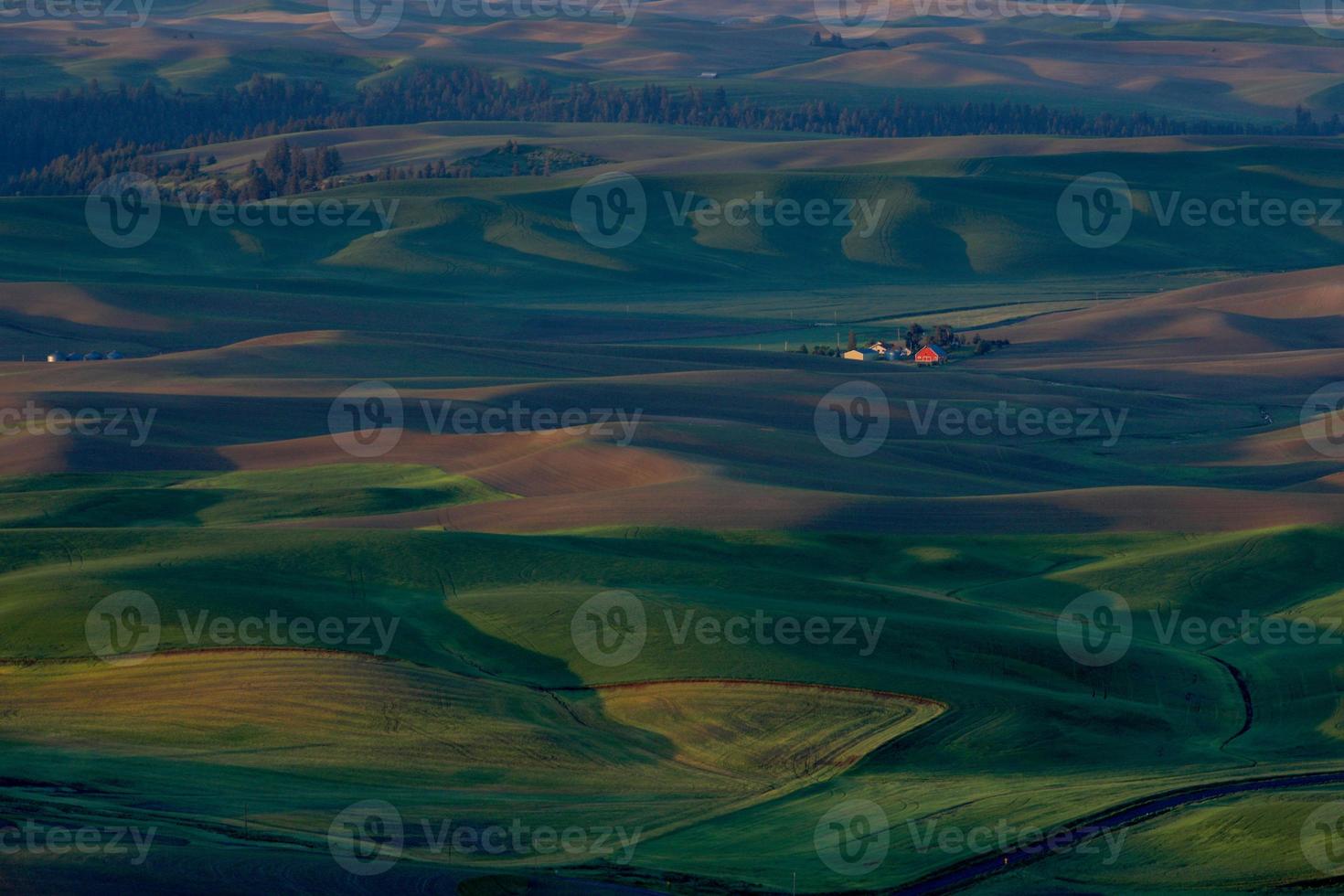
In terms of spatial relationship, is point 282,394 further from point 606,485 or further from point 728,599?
point 728,599

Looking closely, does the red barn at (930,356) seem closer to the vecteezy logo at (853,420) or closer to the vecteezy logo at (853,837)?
the vecteezy logo at (853,420)

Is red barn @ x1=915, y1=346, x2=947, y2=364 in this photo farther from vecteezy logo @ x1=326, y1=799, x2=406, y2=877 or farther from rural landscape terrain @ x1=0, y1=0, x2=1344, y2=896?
vecteezy logo @ x1=326, y1=799, x2=406, y2=877

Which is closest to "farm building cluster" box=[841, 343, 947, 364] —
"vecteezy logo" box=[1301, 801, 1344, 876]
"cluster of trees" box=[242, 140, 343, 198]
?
"vecteezy logo" box=[1301, 801, 1344, 876]

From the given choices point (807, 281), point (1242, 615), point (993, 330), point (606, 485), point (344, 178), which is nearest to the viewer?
point (1242, 615)

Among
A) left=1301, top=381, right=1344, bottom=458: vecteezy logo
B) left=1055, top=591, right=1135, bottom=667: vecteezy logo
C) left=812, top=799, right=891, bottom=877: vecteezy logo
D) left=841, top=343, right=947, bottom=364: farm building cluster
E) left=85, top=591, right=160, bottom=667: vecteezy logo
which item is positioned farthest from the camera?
left=841, top=343, right=947, bottom=364: farm building cluster

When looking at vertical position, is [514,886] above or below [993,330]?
above

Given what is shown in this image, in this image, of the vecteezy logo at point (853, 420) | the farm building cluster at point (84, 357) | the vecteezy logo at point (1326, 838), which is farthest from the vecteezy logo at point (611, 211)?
the vecteezy logo at point (1326, 838)

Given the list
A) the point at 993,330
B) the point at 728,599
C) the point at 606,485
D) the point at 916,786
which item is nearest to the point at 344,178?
the point at 993,330
